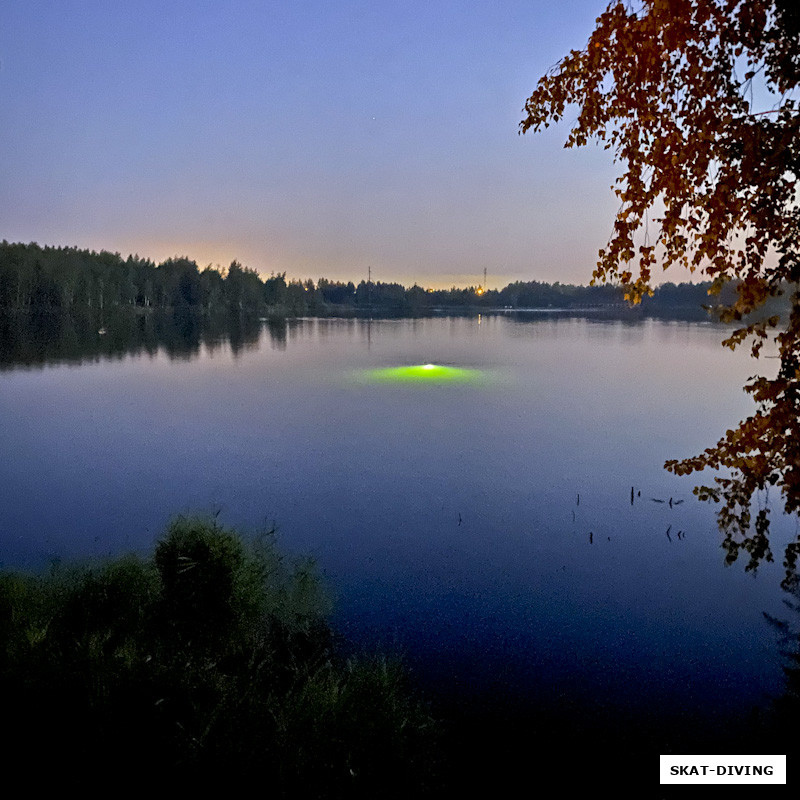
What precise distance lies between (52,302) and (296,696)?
13138cm

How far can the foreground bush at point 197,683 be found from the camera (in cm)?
628

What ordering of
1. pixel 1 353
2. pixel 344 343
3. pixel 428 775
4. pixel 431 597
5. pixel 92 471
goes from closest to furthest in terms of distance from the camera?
pixel 428 775, pixel 431 597, pixel 92 471, pixel 1 353, pixel 344 343

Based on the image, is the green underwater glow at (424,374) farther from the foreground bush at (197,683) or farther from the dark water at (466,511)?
the foreground bush at (197,683)

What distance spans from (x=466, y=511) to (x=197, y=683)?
10.5 metres

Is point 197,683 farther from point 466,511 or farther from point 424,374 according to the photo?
point 424,374

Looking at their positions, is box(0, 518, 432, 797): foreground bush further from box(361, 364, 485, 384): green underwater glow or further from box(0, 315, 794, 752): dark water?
box(361, 364, 485, 384): green underwater glow

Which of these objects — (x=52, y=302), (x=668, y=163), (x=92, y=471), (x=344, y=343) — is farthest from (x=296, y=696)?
(x=52, y=302)

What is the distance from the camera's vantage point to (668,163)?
545 centimetres

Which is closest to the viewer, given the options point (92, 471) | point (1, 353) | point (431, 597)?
point (431, 597)

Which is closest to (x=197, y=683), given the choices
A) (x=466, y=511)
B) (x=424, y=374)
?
(x=466, y=511)

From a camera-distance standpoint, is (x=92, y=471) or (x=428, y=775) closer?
(x=428, y=775)

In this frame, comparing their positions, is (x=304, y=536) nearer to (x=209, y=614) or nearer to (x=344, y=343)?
(x=209, y=614)

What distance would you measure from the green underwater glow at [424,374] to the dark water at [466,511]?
3.39 metres

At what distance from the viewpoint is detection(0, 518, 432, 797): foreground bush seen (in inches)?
247
